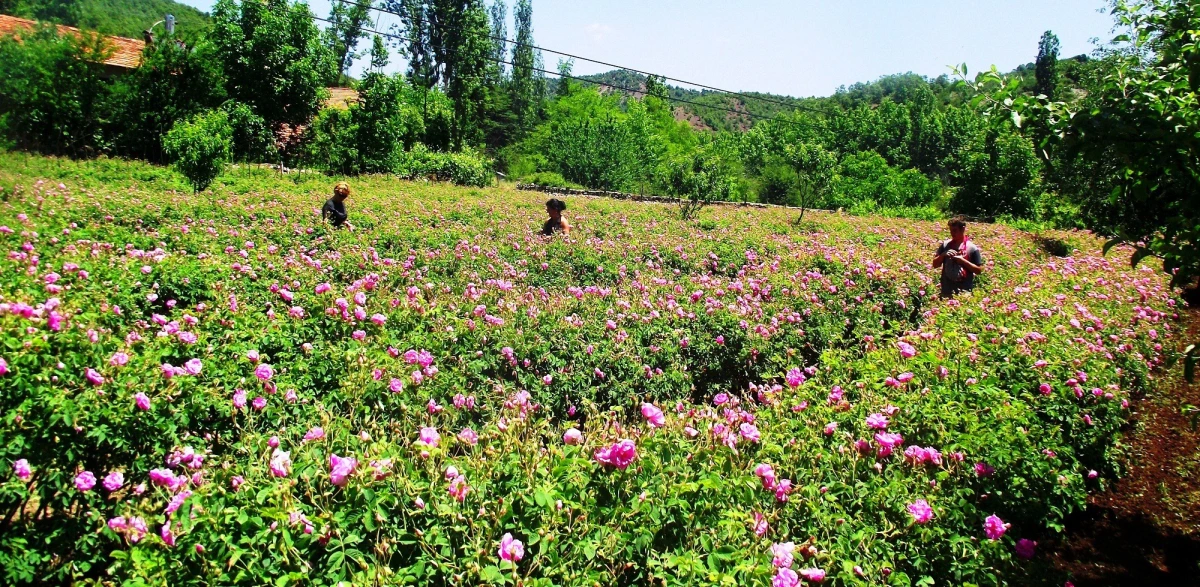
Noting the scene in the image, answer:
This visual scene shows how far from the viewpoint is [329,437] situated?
2.53 m

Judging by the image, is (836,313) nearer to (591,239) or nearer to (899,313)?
(899,313)

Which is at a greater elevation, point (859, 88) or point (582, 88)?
point (859, 88)

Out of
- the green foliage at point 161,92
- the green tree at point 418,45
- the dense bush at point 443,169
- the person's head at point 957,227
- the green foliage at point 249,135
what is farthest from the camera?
the green tree at point 418,45

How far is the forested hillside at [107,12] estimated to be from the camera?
54.6 m

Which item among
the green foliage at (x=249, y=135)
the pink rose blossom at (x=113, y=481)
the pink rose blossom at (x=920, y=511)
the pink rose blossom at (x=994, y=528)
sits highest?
the green foliage at (x=249, y=135)

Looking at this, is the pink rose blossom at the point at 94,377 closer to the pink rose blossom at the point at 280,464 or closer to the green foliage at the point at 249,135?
the pink rose blossom at the point at 280,464

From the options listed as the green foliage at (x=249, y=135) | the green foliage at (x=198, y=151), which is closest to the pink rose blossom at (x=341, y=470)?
the green foliage at (x=198, y=151)

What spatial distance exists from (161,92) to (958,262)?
2714cm

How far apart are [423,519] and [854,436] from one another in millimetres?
2046

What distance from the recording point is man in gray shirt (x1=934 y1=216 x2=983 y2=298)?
7.47 meters

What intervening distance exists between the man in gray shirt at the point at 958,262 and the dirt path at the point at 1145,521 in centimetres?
210

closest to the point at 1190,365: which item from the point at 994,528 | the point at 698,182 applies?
the point at 994,528

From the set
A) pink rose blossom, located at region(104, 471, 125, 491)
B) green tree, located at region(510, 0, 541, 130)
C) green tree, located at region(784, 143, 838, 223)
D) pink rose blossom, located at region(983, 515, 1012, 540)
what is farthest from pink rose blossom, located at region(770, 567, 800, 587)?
green tree, located at region(510, 0, 541, 130)

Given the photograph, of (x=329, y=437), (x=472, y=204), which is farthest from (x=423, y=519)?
(x=472, y=204)
